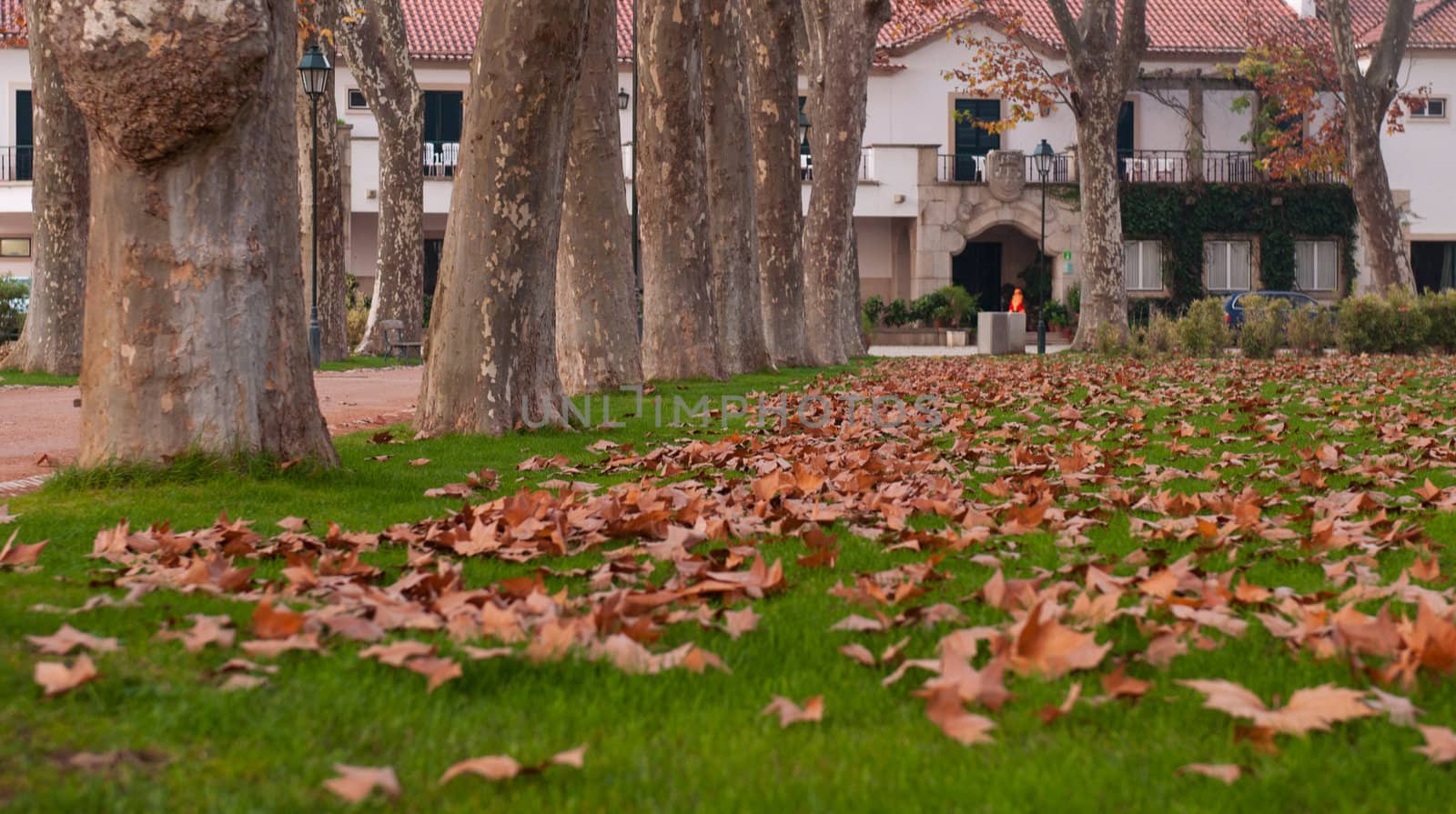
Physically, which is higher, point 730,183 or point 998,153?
point 998,153

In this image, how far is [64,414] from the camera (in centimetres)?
1374

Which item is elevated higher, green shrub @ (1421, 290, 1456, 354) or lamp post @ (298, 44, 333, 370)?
lamp post @ (298, 44, 333, 370)

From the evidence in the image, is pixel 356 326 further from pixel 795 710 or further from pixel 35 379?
pixel 795 710

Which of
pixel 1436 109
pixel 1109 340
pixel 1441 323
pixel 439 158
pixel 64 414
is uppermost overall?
pixel 1436 109

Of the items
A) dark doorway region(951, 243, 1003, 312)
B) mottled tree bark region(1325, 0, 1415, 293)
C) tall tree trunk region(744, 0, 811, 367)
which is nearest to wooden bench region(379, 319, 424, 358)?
tall tree trunk region(744, 0, 811, 367)

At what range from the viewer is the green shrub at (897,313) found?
144 ft

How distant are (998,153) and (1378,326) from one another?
19.6 metres

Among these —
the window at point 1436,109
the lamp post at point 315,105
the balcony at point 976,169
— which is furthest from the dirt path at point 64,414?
the window at point 1436,109

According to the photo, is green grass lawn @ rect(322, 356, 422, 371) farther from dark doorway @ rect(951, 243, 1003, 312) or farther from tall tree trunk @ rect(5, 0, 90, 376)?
dark doorway @ rect(951, 243, 1003, 312)

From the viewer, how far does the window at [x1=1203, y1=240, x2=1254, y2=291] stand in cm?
4647

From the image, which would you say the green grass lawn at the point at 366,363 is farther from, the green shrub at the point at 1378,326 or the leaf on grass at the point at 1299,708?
the leaf on grass at the point at 1299,708

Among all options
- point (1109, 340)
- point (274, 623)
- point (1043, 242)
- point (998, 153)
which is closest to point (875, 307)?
point (998, 153)

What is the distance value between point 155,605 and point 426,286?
4378cm

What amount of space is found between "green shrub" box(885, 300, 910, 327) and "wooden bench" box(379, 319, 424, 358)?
1632 centimetres
